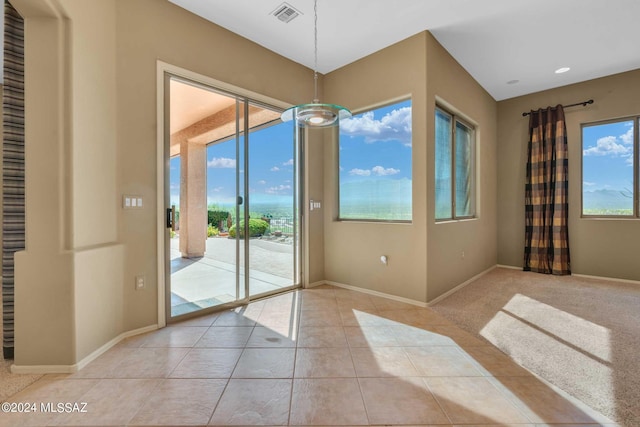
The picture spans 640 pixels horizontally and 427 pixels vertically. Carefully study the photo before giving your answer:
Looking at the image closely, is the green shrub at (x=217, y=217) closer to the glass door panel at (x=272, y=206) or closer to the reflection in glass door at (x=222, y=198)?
the reflection in glass door at (x=222, y=198)

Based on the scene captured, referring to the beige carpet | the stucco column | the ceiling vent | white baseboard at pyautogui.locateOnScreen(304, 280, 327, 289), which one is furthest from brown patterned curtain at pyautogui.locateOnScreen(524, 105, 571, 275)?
the stucco column

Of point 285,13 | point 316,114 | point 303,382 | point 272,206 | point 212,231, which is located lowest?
point 303,382

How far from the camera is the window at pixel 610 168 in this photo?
4.09m

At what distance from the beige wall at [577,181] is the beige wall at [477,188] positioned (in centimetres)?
21

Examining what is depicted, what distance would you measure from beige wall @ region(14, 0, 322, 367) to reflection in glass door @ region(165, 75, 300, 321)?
24 cm

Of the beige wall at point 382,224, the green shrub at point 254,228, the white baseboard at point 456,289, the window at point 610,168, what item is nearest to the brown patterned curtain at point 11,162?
the green shrub at point 254,228

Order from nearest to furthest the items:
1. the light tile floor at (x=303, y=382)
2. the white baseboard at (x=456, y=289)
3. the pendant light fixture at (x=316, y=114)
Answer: the light tile floor at (x=303, y=382)
the pendant light fixture at (x=316, y=114)
the white baseboard at (x=456, y=289)

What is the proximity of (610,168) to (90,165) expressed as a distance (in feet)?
21.3

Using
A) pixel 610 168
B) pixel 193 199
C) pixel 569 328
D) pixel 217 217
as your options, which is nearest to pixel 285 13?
pixel 193 199

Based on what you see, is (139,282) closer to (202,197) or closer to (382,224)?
(202,197)

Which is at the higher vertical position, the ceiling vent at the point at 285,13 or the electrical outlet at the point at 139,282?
the ceiling vent at the point at 285,13

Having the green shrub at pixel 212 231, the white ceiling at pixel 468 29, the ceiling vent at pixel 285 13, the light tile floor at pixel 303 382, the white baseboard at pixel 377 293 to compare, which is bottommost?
the light tile floor at pixel 303 382

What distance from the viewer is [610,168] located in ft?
13.9

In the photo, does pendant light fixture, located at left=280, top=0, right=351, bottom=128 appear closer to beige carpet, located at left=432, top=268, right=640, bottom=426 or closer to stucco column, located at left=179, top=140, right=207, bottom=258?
stucco column, located at left=179, top=140, right=207, bottom=258
